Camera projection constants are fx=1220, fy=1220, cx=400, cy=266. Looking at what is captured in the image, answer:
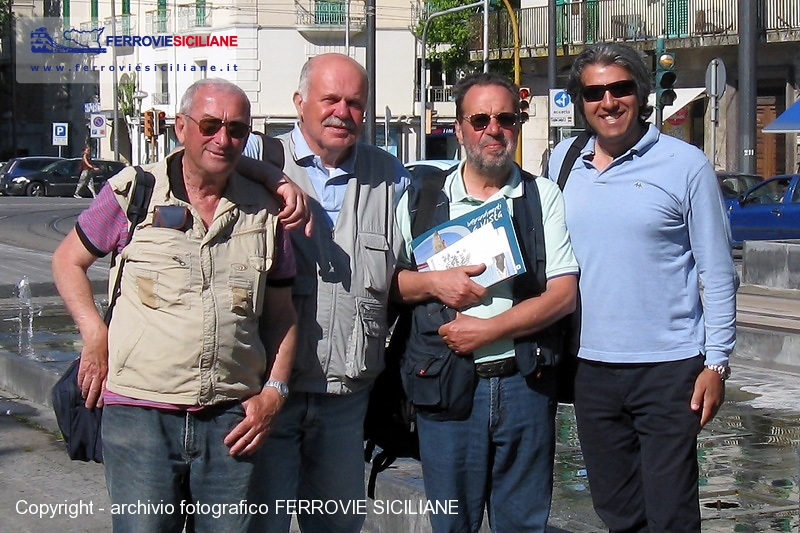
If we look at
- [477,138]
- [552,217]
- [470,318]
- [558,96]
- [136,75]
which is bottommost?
[470,318]

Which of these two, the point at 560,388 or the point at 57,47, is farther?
the point at 57,47

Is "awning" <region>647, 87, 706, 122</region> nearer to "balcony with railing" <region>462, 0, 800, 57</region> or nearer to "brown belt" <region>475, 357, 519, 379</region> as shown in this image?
"balcony with railing" <region>462, 0, 800, 57</region>

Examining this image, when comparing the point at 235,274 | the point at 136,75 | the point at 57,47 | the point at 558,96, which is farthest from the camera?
the point at 57,47

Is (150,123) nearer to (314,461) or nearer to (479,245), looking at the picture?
(314,461)

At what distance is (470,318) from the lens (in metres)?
3.85

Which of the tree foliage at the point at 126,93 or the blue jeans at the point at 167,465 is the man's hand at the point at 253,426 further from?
the tree foliage at the point at 126,93

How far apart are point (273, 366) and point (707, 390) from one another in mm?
1390

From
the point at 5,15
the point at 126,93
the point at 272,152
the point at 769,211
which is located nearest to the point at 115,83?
the point at 126,93

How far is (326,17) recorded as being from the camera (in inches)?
2143

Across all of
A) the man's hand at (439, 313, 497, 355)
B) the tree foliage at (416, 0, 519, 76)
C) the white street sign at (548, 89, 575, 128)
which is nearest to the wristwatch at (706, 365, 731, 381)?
the man's hand at (439, 313, 497, 355)

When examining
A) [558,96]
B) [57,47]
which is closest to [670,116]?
[558,96]

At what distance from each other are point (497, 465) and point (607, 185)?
986mm

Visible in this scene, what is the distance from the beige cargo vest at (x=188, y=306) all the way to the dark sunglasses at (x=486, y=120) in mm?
771

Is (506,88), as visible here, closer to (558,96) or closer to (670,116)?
(558,96)
